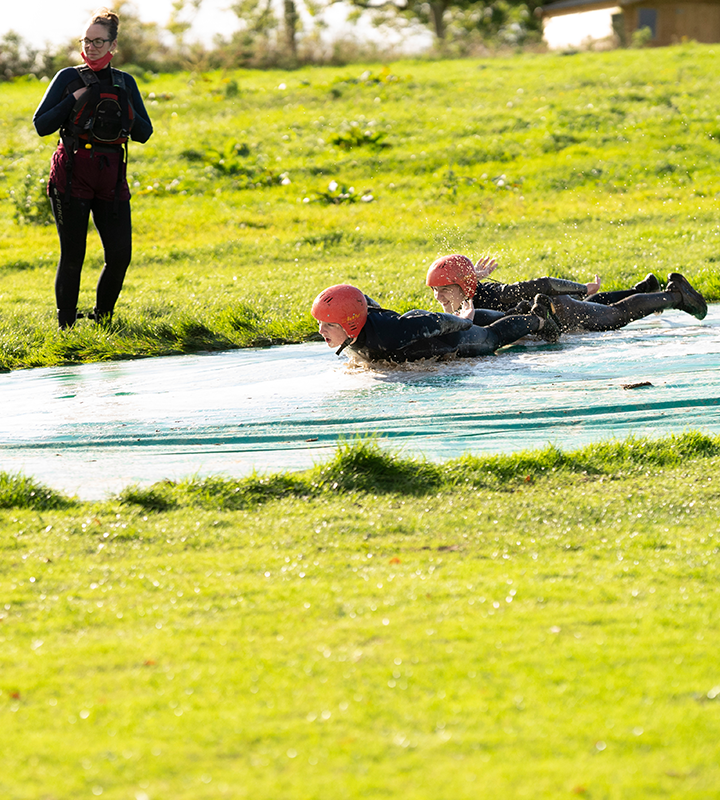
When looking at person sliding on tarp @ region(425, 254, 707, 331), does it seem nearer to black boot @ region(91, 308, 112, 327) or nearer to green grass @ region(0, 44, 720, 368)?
green grass @ region(0, 44, 720, 368)

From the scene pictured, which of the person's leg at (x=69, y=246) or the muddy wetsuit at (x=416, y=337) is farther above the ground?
the person's leg at (x=69, y=246)

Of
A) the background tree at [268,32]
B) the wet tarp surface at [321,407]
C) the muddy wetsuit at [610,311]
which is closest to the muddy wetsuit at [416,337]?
the wet tarp surface at [321,407]

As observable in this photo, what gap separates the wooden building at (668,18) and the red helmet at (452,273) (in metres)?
41.9

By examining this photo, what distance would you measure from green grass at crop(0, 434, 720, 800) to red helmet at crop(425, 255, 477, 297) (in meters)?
3.27

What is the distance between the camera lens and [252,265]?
13992 mm

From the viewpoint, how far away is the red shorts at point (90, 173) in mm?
8523

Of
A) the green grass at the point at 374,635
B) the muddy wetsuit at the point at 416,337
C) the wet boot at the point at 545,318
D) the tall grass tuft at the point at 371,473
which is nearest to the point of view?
the green grass at the point at 374,635

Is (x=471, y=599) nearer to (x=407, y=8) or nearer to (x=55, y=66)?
(x=55, y=66)

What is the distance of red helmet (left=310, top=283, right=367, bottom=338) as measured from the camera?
6867 millimetres

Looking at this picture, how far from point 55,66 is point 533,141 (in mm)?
17660

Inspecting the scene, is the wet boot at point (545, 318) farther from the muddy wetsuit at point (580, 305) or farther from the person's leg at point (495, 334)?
the muddy wetsuit at point (580, 305)

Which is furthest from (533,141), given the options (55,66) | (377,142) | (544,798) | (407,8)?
(407,8)

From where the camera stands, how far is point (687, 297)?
8211 millimetres

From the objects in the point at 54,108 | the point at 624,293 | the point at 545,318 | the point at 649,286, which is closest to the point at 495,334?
the point at 545,318
